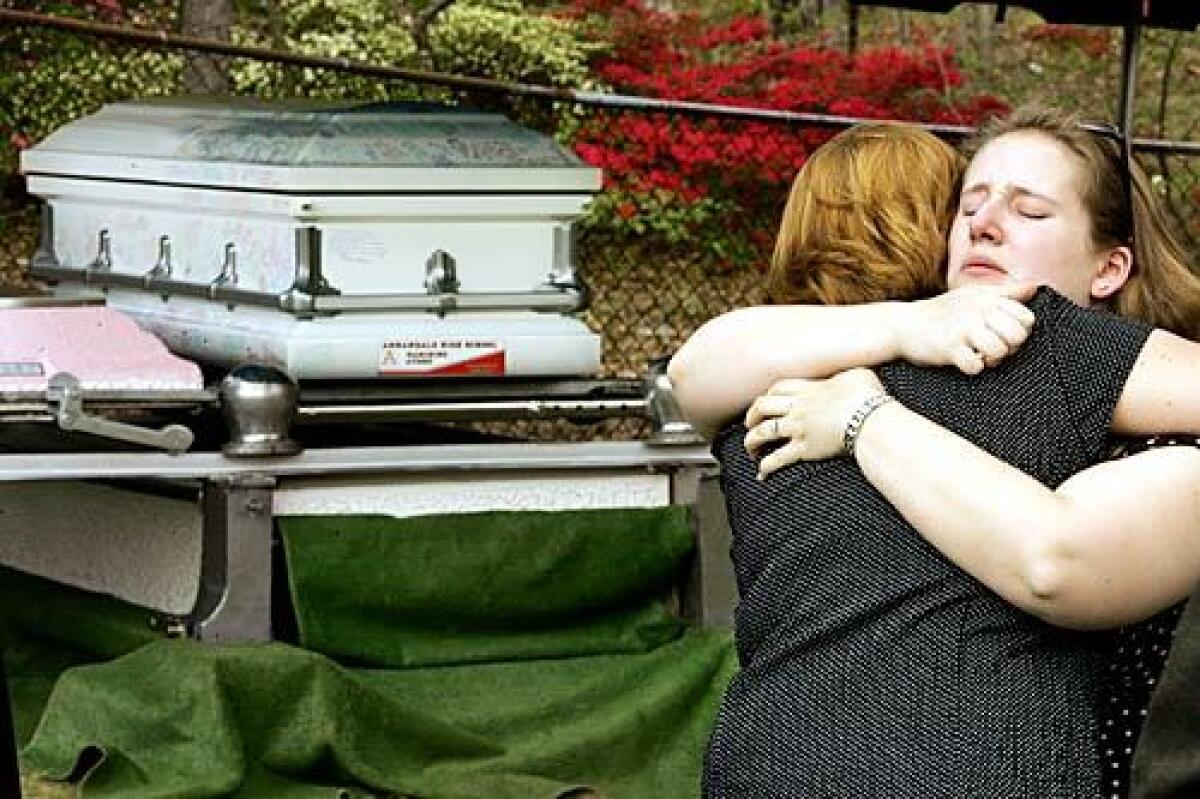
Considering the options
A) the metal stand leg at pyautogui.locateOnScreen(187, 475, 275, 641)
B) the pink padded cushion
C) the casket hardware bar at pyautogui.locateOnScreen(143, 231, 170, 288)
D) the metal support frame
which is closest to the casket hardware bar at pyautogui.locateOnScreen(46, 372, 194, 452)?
the pink padded cushion

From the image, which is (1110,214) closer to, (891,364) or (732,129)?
(891,364)

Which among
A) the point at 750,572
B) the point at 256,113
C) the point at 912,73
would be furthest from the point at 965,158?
the point at 912,73

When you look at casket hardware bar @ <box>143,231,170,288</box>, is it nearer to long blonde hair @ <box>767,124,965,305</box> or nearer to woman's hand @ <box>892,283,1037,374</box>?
long blonde hair @ <box>767,124,965,305</box>

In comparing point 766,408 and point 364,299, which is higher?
point 766,408

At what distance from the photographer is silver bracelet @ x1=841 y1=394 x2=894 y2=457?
9.09 ft

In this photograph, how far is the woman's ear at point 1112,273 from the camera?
3057mm

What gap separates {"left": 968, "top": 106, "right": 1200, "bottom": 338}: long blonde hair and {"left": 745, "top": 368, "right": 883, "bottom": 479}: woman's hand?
387 mm

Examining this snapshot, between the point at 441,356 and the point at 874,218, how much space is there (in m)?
2.89

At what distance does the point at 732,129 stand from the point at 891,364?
29.2 feet

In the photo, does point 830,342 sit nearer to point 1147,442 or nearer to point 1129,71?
point 1147,442

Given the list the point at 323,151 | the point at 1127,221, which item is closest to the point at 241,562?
the point at 323,151

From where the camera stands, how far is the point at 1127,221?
304cm

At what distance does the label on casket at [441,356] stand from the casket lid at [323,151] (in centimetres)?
35

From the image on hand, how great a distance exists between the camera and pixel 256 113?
6215mm
